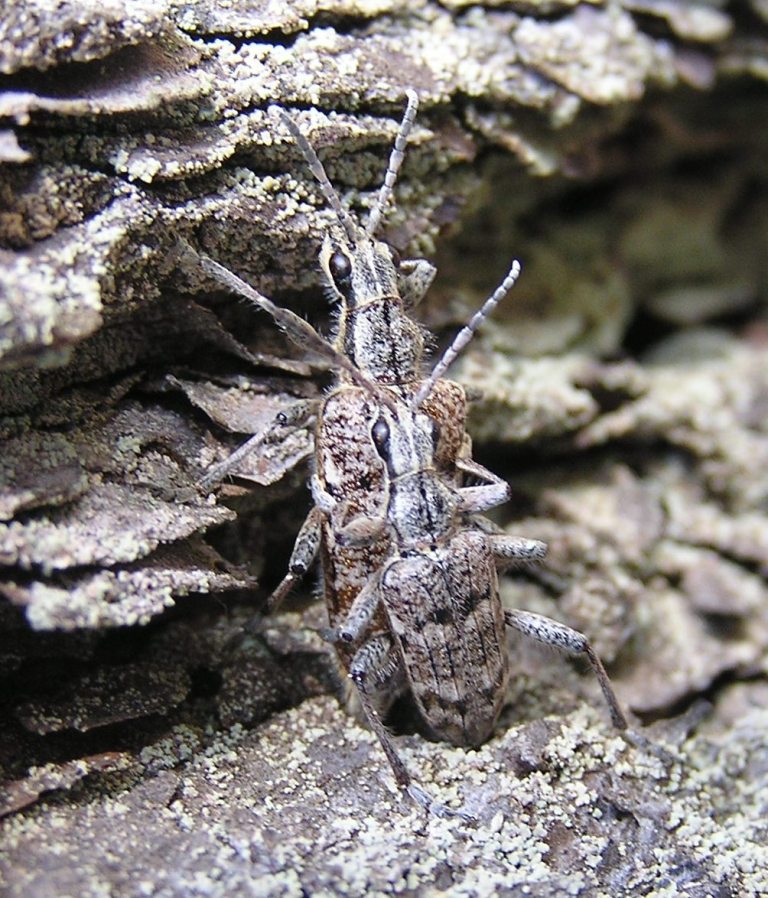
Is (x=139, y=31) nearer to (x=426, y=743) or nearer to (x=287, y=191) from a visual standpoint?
(x=287, y=191)

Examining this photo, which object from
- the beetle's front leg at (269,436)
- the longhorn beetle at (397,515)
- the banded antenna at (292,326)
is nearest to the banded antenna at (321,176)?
the longhorn beetle at (397,515)

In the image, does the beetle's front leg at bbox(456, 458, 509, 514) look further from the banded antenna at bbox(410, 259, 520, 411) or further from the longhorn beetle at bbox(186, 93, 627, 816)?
the banded antenna at bbox(410, 259, 520, 411)

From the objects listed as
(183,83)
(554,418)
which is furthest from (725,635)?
(183,83)

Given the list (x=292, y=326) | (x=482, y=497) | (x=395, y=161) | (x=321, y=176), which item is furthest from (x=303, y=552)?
(x=395, y=161)

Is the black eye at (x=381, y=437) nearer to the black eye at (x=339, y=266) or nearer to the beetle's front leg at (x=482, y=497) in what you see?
the beetle's front leg at (x=482, y=497)

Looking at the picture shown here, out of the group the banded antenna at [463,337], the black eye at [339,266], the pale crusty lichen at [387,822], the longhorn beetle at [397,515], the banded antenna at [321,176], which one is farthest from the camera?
the black eye at [339,266]

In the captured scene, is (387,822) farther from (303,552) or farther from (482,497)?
(482,497)
